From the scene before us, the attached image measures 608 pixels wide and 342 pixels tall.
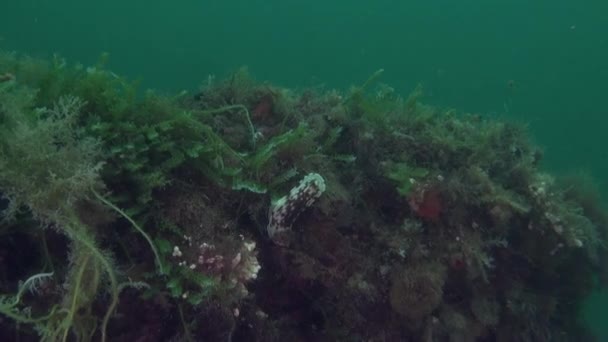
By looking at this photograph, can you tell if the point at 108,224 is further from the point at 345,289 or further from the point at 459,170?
the point at 459,170

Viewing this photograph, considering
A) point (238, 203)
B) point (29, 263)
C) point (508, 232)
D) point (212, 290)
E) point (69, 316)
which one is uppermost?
point (508, 232)

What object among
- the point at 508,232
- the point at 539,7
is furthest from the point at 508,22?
the point at 508,232

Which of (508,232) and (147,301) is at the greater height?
(508,232)

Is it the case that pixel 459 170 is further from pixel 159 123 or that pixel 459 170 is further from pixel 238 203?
pixel 159 123

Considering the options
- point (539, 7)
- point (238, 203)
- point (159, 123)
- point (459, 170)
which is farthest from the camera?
point (539, 7)

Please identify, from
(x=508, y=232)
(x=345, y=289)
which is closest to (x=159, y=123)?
(x=345, y=289)

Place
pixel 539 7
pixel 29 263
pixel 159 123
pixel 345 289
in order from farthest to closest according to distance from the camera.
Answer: pixel 539 7 < pixel 345 289 < pixel 159 123 < pixel 29 263

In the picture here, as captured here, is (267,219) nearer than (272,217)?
No

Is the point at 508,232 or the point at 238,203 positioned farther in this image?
the point at 508,232
